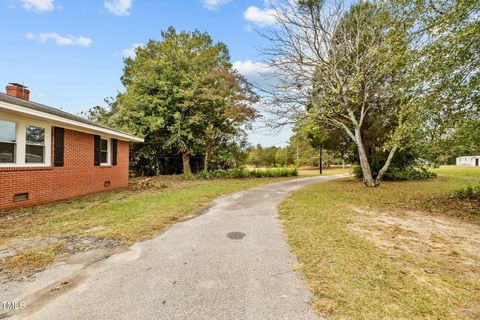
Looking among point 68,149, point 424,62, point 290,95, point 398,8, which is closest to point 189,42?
point 290,95

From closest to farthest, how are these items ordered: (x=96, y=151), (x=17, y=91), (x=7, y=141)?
1. (x=7, y=141)
2. (x=17, y=91)
3. (x=96, y=151)

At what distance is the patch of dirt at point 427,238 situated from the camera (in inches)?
125

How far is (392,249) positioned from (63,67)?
53.1 ft

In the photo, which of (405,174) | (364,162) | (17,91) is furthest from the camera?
(405,174)

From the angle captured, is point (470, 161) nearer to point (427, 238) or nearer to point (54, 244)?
point (427, 238)

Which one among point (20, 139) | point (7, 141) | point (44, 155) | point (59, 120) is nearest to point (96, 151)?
point (44, 155)

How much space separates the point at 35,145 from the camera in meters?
7.09

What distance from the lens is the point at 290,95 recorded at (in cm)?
1167

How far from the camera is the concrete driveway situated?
6.91 feet

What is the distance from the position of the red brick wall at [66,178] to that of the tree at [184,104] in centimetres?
553

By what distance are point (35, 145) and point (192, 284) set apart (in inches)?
303

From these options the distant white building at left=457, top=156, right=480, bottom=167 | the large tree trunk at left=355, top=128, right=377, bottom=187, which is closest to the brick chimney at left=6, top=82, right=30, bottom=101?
the large tree trunk at left=355, top=128, right=377, bottom=187

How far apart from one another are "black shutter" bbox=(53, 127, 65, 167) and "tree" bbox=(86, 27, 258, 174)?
23.5ft


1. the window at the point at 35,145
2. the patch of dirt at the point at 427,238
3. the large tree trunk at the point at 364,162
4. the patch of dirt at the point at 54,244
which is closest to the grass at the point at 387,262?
the patch of dirt at the point at 427,238
